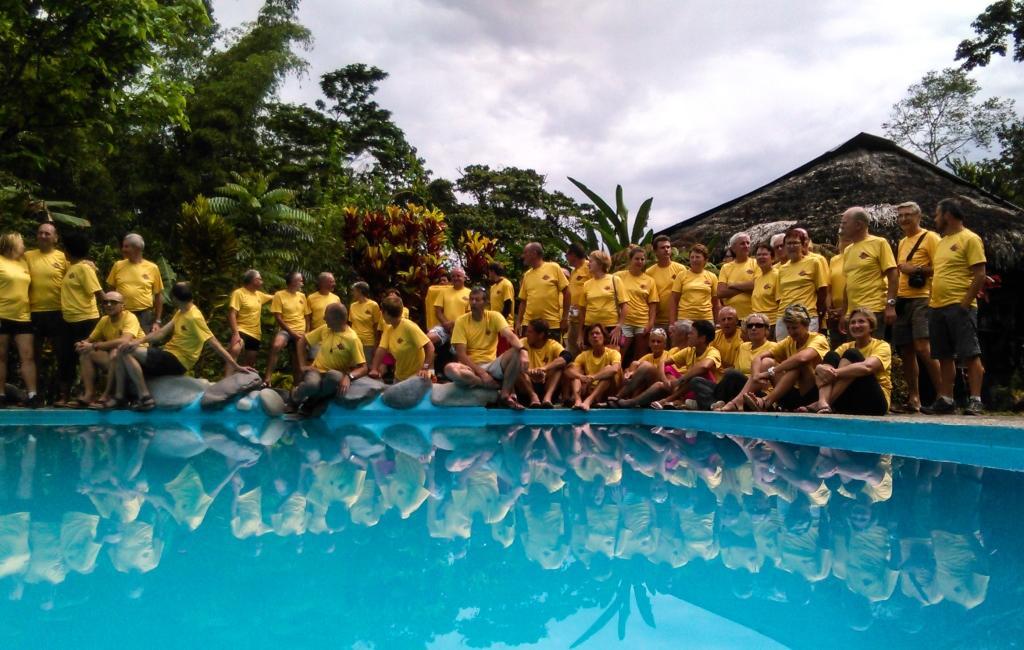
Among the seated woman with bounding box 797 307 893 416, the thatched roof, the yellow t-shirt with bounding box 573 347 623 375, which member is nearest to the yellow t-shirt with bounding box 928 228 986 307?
the seated woman with bounding box 797 307 893 416

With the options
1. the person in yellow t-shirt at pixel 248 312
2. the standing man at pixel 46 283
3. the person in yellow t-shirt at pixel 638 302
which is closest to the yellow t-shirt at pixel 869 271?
the person in yellow t-shirt at pixel 638 302

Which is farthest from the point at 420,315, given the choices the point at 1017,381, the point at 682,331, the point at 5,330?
the point at 1017,381

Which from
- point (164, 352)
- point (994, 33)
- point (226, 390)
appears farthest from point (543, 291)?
point (994, 33)

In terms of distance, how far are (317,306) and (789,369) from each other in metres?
5.26

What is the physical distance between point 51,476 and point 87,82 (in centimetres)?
637

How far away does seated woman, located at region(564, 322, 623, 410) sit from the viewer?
24.5 ft

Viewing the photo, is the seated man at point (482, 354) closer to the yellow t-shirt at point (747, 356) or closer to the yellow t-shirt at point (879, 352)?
the yellow t-shirt at point (747, 356)

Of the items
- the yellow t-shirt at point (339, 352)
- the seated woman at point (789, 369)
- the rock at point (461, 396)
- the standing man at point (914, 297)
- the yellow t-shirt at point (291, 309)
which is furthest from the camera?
the yellow t-shirt at point (291, 309)

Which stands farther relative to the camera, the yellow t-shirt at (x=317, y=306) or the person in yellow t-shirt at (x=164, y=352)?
the yellow t-shirt at (x=317, y=306)

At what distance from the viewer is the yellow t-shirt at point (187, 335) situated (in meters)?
7.20

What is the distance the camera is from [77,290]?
702cm

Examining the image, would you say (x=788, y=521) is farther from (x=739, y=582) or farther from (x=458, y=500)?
(x=458, y=500)

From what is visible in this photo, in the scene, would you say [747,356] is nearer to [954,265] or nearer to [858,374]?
[858,374]

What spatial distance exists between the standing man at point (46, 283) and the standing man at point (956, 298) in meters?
7.71
